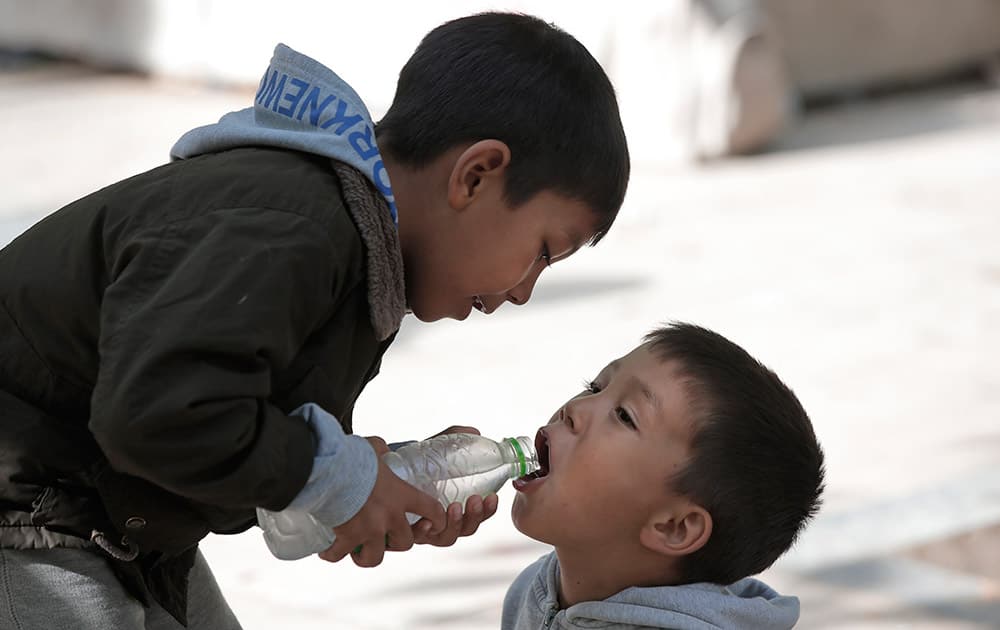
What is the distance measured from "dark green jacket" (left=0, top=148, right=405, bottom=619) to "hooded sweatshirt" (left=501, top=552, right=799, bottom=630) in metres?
0.54

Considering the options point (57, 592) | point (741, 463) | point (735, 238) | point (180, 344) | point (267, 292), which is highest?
point (735, 238)

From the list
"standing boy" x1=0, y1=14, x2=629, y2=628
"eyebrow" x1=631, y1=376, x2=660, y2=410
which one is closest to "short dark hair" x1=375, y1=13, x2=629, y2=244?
"standing boy" x1=0, y1=14, x2=629, y2=628

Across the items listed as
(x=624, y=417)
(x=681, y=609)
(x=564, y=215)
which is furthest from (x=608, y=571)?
(x=564, y=215)

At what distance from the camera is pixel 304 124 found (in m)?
2.18

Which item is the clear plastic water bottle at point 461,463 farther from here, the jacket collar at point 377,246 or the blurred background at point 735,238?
the blurred background at point 735,238

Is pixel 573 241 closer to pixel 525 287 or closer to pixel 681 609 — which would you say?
pixel 525 287

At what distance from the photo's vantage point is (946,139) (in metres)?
9.16

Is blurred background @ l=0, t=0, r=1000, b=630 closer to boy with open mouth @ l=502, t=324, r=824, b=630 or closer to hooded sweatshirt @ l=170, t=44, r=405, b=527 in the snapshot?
boy with open mouth @ l=502, t=324, r=824, b=630

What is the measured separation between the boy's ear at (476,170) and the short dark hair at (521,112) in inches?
0.8

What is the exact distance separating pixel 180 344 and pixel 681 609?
995mm

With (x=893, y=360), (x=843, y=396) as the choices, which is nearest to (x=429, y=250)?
(x=843, y=396)

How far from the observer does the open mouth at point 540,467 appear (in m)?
2.49

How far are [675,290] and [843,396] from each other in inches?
52.3

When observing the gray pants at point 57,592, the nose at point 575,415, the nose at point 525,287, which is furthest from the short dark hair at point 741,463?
the gray pants at point 57,592
